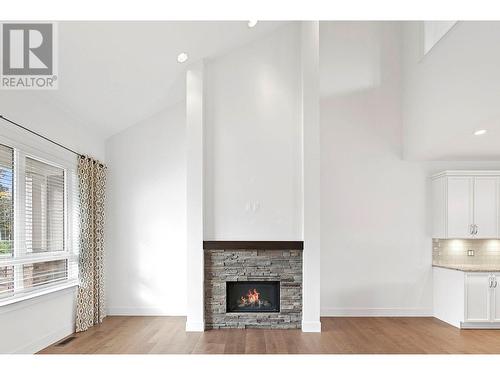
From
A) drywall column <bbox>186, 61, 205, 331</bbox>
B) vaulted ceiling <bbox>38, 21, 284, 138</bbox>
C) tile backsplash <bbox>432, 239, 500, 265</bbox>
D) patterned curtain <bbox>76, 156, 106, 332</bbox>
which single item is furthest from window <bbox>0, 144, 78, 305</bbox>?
tile backsplash <bbox>432, 239, 500, 265</bbox>

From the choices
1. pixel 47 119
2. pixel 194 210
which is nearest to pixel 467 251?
pixel 194 210

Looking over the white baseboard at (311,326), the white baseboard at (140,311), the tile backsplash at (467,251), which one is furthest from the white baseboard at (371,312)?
the white baseboard at (140,311)

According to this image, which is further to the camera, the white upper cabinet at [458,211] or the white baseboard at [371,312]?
the white baseboard at [371,312]

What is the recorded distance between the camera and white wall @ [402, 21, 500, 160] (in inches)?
182

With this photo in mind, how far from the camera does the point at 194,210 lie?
649 centimetres

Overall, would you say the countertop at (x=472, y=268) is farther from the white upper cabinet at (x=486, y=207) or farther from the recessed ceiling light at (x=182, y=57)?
the recessed ceiling light at (x=182, y=57)

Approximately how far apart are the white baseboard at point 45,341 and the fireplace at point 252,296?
200cm

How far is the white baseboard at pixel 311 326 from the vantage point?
21.1 ft

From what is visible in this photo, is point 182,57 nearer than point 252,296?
Yes

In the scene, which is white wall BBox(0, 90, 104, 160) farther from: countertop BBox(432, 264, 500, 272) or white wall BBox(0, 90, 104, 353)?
countertop BBox(432, 264, 500, 272)

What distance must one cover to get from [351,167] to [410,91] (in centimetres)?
140

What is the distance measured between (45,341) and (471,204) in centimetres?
583

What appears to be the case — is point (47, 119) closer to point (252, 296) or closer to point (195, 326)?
point (195, 326)

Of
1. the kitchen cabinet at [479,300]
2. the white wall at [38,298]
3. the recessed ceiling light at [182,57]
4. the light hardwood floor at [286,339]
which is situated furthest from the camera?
the kitchen cabinet at [479,300]
